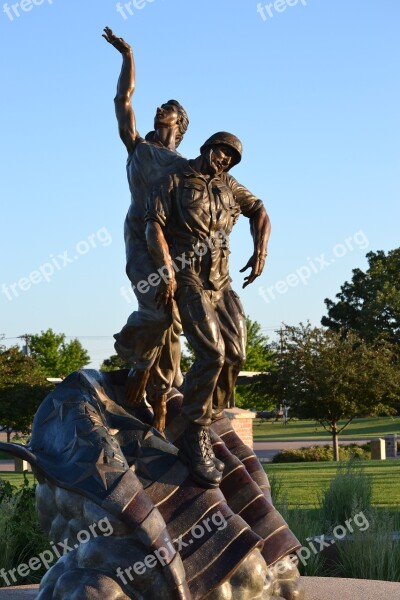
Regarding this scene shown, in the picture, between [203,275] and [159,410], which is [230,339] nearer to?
[203,275]

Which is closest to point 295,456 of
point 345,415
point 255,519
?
point 345,415

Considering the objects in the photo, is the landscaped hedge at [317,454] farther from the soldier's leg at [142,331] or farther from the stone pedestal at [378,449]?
the soldier's leg at [142,331]

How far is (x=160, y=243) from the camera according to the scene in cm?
643

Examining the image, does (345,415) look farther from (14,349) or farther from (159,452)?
(159,452)

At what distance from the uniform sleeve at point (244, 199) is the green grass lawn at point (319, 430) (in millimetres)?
32981

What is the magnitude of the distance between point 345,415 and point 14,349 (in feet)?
45.1

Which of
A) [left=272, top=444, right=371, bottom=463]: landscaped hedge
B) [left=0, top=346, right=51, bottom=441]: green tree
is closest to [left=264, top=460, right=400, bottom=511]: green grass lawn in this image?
[left=272, top=444, right=371, bottom=463]: landscaped hedge

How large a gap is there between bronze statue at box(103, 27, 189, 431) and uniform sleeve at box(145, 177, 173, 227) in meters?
0.16

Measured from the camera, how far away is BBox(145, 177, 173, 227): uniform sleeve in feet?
21.5

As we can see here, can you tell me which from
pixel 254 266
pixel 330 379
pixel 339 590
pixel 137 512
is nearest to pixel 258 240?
pixel 254 266

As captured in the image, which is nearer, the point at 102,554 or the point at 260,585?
the point at 102,554

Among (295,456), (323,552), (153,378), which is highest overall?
(153,378)

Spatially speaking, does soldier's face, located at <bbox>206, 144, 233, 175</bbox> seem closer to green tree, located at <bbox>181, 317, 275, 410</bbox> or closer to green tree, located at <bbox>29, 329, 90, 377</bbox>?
green tree, located at <bbox>181, 317, 275, 410</bbox>

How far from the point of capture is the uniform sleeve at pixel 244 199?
7.03 metres
